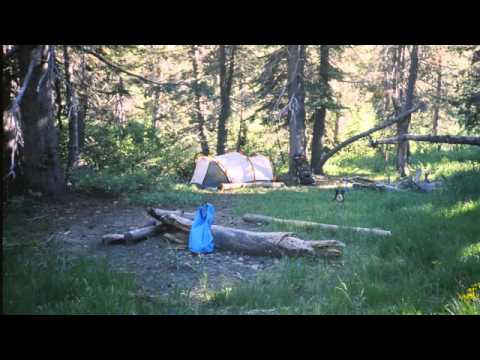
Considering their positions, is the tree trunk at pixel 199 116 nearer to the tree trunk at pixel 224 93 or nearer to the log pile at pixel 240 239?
the tree trunk at pixel 224 93

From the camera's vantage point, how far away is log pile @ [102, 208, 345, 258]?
625 cm

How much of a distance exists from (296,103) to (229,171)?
424 cm

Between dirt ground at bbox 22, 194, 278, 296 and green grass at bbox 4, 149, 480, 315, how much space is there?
0.41m

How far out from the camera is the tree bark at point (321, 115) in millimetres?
19656

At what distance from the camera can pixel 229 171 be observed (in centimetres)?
1659

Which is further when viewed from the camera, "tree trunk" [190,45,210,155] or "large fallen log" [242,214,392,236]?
"tree trunk" [190,45,210,155]

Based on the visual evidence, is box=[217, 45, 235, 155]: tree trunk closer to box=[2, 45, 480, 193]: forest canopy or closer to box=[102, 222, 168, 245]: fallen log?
box=[2, 45, 480, 193]: forest canopy

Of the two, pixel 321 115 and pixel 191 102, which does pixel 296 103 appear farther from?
pixel 191 102

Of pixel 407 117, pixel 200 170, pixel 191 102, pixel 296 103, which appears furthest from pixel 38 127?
pixel 191 102

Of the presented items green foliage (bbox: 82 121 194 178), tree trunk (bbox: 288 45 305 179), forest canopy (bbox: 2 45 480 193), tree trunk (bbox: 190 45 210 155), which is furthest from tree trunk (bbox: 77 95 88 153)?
tree trunk (bbox: 288 45 305 179)
